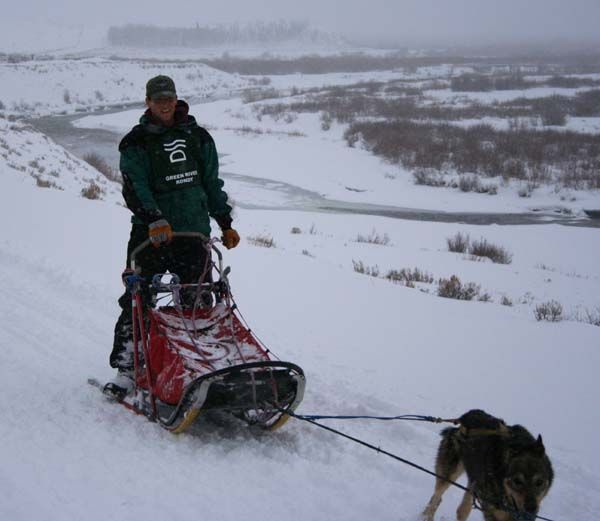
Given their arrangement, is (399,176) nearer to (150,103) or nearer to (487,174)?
(487,174)

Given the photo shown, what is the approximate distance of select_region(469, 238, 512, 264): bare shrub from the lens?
394 inches

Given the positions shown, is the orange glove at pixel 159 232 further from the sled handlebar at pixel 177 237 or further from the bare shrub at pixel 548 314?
the bare shrub at pixel 548 314

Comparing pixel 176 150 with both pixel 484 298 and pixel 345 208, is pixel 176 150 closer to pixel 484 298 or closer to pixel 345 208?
pixel 484 298

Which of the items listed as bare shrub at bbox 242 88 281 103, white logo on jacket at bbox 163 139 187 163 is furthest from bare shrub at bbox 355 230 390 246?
bare shrub at bbox 242 88 281 103

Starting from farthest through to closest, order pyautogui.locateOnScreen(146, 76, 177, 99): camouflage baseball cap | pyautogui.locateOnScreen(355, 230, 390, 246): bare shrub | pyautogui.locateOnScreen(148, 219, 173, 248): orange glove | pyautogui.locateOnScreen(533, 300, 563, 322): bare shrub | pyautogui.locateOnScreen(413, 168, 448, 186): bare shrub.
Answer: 1. pyautogui.locateOnScreen(413, 168, 448, 186): bare shrub
2. pyautogui.locateOnScreen(355, 230, 390, 246): bare shrub
3. pyautogui.locateOnScreen(533, 300, 563, 322): bare shrub
4. pyautogui.locateOnScreen(146, 76, 177, 99): camouflage baseball cap
5. pyautogui.locateOnScreen(148, 219, 173, 248): orange glove

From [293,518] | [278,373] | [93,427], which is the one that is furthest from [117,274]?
[293,518]

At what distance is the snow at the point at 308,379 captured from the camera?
287cm

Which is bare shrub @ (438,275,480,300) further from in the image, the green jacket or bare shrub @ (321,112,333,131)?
bare shrub @ (321,112,333,131)

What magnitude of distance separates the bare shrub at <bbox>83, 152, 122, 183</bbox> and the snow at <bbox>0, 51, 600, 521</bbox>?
6.42m

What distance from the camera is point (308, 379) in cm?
409

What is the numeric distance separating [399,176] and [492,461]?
56.7 ft

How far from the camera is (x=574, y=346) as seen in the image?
5027 millimetres

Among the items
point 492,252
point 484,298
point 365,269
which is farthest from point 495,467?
point 492,252

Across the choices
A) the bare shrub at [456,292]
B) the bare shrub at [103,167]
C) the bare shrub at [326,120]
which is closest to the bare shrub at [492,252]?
the bare shrub at [456,292]
